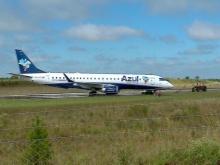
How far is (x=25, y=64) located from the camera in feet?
171

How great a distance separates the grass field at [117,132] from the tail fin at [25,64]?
2764 cm

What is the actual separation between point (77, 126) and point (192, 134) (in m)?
8.75

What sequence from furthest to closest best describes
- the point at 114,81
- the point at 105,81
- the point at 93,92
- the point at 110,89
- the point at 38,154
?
the point at 93,92, the point at 105,81, the point at 114,81, the point at 110,89, the point at 38,154

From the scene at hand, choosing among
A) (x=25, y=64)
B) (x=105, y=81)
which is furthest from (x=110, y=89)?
(x=25, y=64)

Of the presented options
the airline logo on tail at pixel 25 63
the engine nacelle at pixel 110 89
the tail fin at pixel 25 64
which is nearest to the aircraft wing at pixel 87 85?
the engine nacelle at pixel 110 89

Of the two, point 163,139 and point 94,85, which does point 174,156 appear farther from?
point 94,85

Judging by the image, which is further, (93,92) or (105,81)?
(93,92)

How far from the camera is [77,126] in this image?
1809 centimetres

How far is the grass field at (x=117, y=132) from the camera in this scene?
804 centimetres

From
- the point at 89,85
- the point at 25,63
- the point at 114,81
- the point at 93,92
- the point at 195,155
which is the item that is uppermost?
the point at 25,63

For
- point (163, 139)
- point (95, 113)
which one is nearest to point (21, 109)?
point (95, 113)

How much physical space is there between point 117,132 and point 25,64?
139ft

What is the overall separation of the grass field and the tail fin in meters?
27.6

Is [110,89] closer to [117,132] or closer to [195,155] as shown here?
[117,132]
